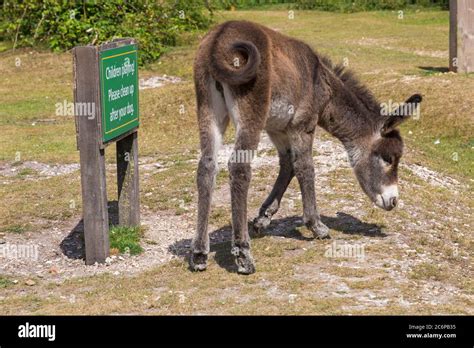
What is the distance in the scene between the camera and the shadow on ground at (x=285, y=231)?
802cm

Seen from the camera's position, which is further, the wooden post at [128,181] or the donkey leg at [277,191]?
the wooden post at [128,181]

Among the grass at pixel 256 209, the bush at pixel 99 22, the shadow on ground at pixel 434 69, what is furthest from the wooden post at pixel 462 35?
the bush at pixel 99 22

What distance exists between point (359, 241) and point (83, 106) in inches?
119

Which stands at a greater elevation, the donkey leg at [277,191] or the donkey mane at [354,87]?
the donkey mane at [354,87]

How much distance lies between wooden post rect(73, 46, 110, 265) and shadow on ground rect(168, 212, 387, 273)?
2.85 feet

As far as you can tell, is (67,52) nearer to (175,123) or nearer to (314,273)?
(175,123)

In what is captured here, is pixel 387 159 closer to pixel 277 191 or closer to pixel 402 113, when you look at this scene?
pixel 402 113

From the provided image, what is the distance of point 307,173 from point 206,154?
127 centimetres

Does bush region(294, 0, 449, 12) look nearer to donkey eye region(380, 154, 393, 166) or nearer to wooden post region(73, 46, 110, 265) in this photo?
donkey eye region(380, 154, 393, 166)

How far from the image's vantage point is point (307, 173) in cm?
797

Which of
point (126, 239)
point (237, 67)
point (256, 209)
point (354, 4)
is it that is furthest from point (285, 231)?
point (354, 4)

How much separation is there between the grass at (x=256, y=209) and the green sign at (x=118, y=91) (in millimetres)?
1176
